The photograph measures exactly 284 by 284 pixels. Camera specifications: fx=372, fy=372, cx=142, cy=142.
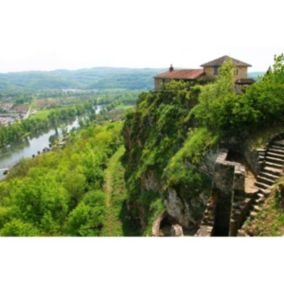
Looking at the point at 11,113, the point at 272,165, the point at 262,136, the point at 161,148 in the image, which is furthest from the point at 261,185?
the point at 11,113

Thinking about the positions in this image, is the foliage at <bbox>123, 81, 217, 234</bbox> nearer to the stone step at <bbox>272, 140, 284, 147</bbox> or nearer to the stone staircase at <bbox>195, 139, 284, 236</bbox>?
the stone step at <bbox>272, 140, 284, 147</bbox>

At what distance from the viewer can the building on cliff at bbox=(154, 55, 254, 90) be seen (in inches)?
475

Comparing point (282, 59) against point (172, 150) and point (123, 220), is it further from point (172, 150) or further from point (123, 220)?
point (123, 220)

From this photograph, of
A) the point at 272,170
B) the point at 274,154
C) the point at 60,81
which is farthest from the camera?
the point at 60,81

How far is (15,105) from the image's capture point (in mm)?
54688

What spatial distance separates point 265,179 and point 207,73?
29.6 feet

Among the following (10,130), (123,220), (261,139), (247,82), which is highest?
(247,82)

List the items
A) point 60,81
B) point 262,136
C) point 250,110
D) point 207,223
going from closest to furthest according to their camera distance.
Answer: point 207,223 < point 262,136 < point 250,110 < point 60,81

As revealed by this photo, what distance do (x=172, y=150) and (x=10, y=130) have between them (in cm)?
3539

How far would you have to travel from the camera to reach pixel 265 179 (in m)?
6.10

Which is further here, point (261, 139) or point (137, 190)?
point (137, 190)

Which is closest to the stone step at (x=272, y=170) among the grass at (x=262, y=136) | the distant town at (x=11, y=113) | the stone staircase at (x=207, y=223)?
the grass at (x=262, y=136)

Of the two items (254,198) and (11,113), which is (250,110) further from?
(11,113)

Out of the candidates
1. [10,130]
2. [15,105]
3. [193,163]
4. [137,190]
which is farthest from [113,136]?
[15,105]
